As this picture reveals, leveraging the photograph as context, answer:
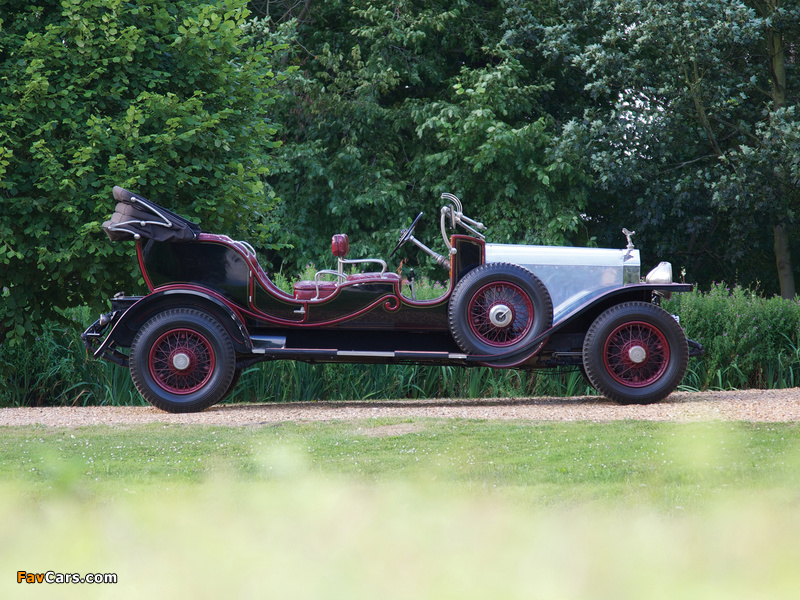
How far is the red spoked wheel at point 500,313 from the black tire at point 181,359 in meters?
2.04

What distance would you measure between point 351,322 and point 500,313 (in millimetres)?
1247

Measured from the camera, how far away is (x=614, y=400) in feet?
23.6

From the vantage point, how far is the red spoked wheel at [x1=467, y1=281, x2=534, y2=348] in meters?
7.08

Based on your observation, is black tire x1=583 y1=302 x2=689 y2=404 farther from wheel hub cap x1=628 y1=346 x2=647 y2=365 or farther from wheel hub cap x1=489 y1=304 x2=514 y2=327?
wheel hub cap x1=489 y1=304 x2=514 y2=327

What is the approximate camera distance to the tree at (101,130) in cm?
751

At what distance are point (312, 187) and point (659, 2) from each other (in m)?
6.63

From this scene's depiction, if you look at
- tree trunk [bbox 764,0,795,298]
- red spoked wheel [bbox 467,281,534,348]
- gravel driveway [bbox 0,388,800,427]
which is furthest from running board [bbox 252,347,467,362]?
tree trunk [bbox 764,0,795,298]

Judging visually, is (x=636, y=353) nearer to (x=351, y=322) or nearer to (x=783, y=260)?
(x=351, y=322)

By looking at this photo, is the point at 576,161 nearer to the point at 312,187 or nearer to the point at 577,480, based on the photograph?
the point at 312,187

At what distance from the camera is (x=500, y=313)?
710 centimetres

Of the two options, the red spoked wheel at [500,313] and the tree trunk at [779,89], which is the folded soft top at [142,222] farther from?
the tree trunk at [779,89]

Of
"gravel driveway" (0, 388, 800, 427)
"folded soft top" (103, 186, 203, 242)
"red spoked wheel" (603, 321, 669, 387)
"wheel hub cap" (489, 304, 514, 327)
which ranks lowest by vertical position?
"gravel driveway" (0, 388, 800, 427)

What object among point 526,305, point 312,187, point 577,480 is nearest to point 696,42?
point 312,187

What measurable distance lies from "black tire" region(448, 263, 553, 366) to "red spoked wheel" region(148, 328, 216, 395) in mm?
2070
